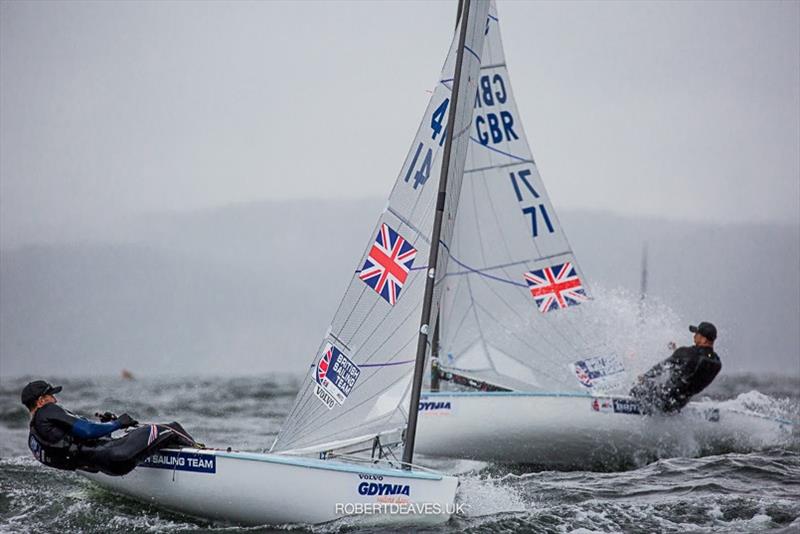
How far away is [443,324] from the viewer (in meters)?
13.1

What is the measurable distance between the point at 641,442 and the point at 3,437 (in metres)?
8.89

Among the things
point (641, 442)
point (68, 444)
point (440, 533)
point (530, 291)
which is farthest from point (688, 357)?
point (68, 444)

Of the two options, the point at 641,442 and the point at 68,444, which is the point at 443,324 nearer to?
the point at 641,442

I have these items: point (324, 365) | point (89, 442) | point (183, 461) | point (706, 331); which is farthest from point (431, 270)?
point (706, 331)

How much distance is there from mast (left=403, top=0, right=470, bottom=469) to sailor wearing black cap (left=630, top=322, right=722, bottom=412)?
4350 millimetres

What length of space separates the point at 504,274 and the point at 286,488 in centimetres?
620

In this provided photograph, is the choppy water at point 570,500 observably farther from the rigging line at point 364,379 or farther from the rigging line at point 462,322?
the rigging line at point 462,322

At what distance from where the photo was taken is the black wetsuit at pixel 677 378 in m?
11.3

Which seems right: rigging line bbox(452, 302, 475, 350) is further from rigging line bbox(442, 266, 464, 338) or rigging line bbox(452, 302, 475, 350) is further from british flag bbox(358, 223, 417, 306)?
british flag bbox(358, 223, 417, 306)

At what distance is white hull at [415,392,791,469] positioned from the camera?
11.2 m

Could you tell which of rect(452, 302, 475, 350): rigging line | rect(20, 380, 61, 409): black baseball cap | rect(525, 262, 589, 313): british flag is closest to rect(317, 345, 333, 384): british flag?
rect(20, 380, 61, 409): black baseball cap

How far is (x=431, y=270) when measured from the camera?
8000 mm

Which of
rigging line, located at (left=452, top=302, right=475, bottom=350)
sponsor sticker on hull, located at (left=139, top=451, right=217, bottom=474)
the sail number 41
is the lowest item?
sponsor sticker on hull, located at (left=139, top=451, right=217, bottom=474)

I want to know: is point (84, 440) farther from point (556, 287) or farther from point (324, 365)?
point (556, 287)
